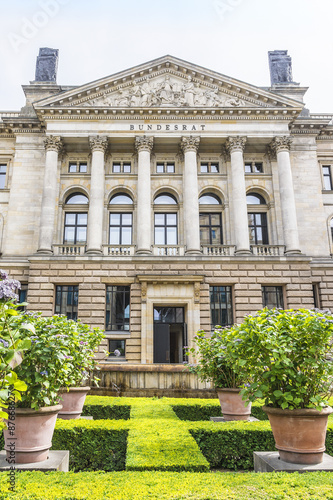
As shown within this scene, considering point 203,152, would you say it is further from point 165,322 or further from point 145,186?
point 165,322

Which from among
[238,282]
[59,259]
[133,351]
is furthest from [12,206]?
[238,282]

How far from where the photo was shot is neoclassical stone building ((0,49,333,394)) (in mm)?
30391

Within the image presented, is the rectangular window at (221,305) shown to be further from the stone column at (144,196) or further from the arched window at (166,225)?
the stone column at (144,196)

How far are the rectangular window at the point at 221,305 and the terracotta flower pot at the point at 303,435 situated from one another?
24.0 meters

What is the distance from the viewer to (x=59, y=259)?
3052cm

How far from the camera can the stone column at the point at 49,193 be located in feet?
102

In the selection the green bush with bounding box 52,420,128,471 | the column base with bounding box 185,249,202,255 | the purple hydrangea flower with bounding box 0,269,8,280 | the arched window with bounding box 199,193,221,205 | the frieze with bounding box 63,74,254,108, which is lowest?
the green bush with bounding box 52,420,128,471

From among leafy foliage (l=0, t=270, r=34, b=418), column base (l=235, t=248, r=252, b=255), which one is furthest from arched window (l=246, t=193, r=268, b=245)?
leafy foliage (l=0, t=270, r=34, b=418)

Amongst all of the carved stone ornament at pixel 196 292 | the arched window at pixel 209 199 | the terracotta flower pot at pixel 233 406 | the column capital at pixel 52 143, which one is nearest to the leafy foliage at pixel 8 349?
the terracotta flower pot at pixel 233 406

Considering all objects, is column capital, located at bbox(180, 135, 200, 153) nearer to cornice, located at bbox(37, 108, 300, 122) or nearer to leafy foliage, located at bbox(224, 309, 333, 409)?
cornice, located at bbox(37, 108, 300, 122)

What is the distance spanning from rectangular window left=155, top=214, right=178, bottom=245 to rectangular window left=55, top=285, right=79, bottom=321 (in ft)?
26.0

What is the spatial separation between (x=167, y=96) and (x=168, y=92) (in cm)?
42

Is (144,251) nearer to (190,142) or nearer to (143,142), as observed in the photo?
(143,142)

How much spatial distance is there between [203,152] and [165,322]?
50.4 ft
